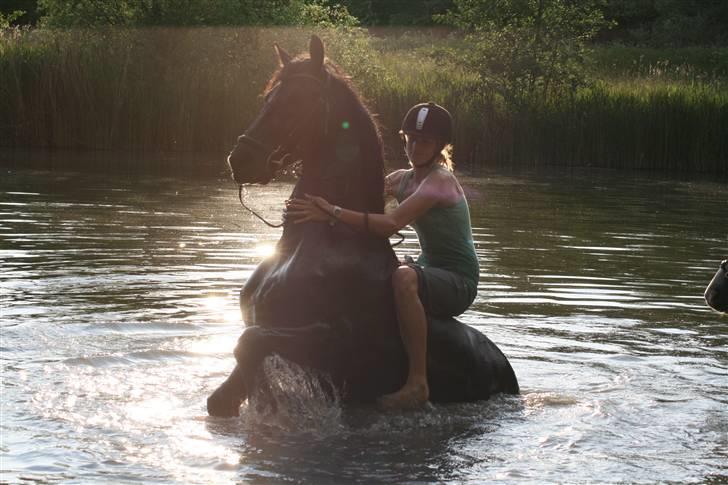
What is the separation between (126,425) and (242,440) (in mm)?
597

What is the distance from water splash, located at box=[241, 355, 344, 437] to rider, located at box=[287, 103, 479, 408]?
1.05 ft

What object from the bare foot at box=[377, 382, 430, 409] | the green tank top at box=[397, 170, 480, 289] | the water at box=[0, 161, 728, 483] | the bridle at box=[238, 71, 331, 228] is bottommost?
the water at box=[0, 161, 728, 483]

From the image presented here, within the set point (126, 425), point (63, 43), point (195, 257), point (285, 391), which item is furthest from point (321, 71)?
point (63, 43)

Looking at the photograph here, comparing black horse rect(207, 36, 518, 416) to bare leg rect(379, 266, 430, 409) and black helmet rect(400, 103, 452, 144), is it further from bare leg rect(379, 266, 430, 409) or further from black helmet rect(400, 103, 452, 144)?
black helmet rect(400, 103, 452, 144)

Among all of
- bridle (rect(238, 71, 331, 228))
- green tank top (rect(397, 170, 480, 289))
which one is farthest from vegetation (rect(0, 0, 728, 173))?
bridle (rect(238, 71, 331, 228))

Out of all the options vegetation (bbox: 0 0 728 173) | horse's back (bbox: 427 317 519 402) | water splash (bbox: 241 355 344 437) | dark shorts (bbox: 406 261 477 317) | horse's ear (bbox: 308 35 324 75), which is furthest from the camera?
vegetation (bbox: 0 0 728 173)

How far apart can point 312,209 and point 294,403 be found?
100 centimetres

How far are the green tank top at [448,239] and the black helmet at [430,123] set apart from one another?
32 centimetres

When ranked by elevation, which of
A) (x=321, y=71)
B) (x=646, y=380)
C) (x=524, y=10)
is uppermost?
(x=524, y=10)

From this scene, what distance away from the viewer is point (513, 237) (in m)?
14.4

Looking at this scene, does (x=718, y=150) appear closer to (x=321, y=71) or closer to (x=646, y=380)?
(x=646, y=380)

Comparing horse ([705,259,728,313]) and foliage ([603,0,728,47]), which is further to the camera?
foliage ([603,0,728,47])

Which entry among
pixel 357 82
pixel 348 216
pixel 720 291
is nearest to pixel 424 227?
pixel 348 216

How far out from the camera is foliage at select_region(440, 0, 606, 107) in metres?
28.7
